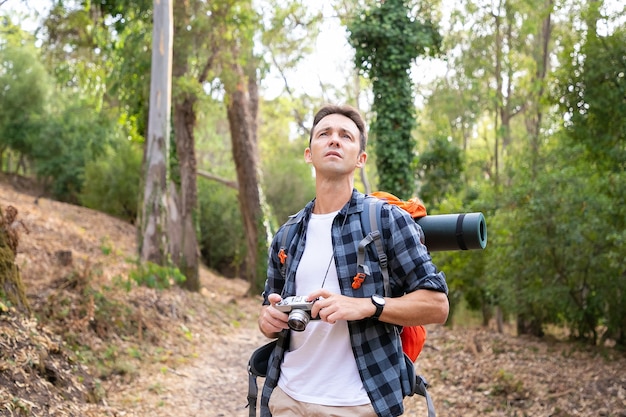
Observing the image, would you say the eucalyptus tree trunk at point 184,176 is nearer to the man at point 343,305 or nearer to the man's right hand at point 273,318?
the man at point 343,305

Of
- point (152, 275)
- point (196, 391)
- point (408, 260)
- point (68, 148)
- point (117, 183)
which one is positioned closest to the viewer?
point (408, 260)

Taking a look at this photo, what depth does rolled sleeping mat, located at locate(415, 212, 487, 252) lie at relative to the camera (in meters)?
2.47

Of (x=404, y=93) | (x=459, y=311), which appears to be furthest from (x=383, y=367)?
(x=459, y=311)

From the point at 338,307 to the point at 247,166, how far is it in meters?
16.3

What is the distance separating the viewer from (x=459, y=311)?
20.2 m

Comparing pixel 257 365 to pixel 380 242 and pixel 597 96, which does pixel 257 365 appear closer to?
pixel 380 242

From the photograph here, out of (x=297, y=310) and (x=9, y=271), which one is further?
(x=9, y=271)

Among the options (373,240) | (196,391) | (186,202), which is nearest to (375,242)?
(373,240)

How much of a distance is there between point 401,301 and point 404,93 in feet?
41.2

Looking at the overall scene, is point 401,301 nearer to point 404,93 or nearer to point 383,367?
point 383,367

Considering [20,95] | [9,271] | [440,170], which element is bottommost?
[9,271]

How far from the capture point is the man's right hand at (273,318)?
235cm

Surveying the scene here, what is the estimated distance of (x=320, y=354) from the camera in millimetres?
2395

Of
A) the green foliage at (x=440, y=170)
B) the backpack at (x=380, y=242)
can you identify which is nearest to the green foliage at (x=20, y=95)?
the green foliage at (x=440, y=170)
